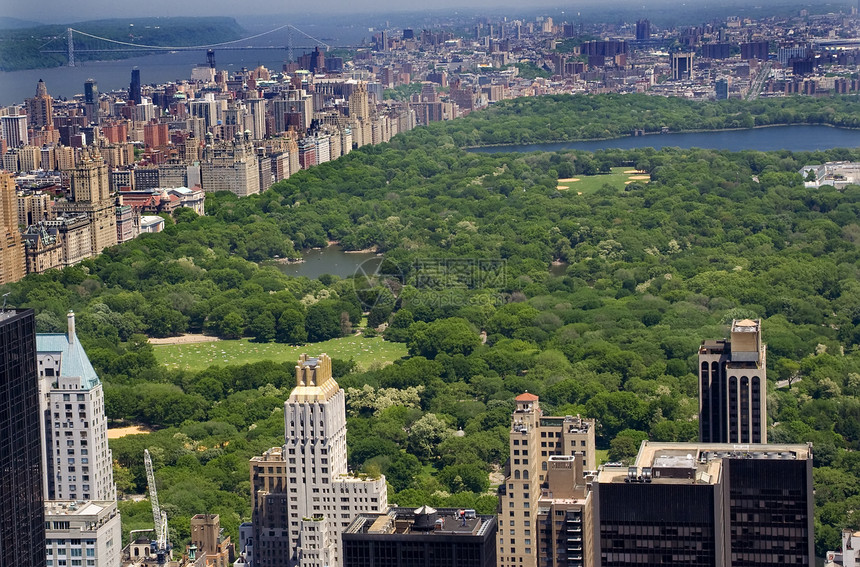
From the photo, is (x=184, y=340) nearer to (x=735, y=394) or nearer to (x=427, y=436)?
(x=427, y=436)

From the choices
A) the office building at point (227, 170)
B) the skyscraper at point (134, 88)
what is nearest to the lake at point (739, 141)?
the office building at point (227, 170)

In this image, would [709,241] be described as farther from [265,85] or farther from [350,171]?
[265,85]

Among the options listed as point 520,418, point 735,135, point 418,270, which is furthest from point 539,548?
point 735,135

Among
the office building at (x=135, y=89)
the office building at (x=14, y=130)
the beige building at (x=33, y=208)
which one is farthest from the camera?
the office building at (x=135, y=89)

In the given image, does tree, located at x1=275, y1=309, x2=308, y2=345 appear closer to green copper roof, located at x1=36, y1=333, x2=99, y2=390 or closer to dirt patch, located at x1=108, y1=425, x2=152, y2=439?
dirt patch, located at x1=108, y1=425, x2=152, y2=439

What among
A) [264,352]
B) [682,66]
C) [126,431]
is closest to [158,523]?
[126,431]

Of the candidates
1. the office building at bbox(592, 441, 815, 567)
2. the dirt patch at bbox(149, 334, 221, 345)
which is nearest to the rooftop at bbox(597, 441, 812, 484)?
the office building at bbox(592, 441, 815, 567)

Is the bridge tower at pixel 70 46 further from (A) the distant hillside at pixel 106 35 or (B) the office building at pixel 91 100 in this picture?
(B) the office building at pixel 91 100
